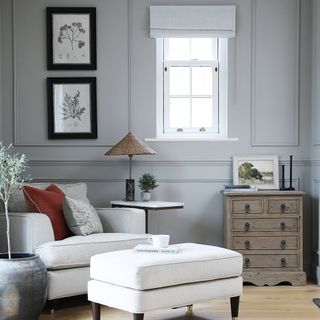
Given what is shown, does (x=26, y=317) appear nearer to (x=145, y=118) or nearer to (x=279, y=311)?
(x=279, y=311)

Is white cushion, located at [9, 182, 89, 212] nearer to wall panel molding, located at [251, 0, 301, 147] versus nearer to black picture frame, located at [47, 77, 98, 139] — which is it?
black picture frame, located at [47, 77, 98, 139]

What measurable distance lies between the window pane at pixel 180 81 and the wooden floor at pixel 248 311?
1846 millimetres

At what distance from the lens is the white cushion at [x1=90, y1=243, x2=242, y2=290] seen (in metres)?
3.29

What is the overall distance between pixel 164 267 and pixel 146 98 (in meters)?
2.23

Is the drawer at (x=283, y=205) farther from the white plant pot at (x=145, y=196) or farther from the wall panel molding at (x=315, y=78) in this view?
the white plant pot at (x=145, y=196)

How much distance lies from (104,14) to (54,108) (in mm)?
882

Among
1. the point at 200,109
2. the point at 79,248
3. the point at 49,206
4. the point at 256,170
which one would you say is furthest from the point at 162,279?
the point at 200,109

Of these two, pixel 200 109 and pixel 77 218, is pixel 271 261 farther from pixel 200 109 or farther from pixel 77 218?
pixel 77 218

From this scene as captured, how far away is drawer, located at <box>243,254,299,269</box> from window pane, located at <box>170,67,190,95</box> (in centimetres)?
152

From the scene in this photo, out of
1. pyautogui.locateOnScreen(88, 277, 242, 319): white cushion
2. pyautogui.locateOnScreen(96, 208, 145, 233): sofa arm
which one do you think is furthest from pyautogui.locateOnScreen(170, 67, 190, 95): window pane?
pyautogui.locateOnScreen(88, 277, 242, 319): white cushion

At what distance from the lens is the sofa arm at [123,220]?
4.46 metres

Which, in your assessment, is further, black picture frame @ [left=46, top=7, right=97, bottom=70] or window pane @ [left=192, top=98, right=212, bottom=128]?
window pane @ [left=192, top=98, right=212, bottom=128]

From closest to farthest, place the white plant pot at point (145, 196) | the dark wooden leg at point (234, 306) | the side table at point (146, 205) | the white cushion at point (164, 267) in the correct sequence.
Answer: the white cushion at point (164, 267)
the dark wooden leg at point (234, 306)
the side table at point (146, 205)
the white plant pot at point (145, 196)

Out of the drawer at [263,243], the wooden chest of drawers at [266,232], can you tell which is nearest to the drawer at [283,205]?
the wooden chest of drawers at [266,232]
